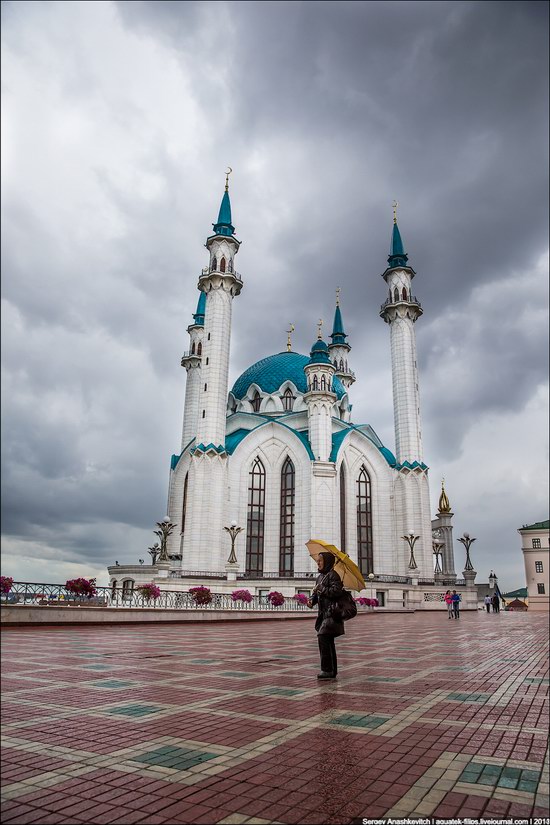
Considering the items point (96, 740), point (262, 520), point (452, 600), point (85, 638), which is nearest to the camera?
point (96, 740)

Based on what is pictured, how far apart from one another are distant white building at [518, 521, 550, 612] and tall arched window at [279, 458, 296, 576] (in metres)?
28.9

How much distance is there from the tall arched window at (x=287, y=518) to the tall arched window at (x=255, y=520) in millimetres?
1547

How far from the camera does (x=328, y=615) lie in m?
7.46

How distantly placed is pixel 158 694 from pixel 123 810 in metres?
3.20

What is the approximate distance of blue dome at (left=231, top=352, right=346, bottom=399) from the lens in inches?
2110

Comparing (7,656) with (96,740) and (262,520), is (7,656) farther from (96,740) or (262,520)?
(262,520)

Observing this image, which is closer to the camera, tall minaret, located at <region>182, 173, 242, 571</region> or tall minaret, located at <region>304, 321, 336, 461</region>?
tall minaret, located at <region>182, 173, 242, 571</region>

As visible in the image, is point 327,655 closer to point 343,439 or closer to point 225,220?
point 343,439

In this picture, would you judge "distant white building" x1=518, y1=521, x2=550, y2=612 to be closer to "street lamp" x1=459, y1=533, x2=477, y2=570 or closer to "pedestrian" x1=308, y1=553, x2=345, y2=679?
"street lamp" x1=459, y1=533, x2=477, y2=570

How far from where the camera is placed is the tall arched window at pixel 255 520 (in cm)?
4238

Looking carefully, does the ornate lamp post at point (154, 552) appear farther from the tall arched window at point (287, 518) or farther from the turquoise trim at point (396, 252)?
the turquoise trim at point (396, 252)

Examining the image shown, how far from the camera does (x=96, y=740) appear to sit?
4.26 metres

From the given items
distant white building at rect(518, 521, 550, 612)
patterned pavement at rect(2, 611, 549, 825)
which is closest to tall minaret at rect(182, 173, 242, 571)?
patterned pavement at rect(2, 611, 549, 825)

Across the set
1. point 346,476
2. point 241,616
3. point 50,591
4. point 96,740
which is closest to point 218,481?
point 346,476
